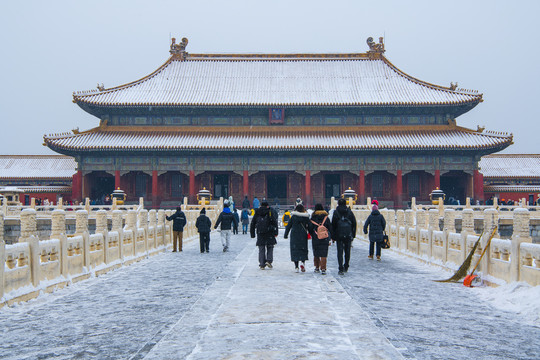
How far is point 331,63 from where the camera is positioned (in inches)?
2012

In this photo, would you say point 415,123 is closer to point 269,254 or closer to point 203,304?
point 269,254

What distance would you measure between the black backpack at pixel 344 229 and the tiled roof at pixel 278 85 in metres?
31.5

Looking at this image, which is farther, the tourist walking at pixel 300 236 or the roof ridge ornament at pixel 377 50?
the roof ridge ornament at pixel 377 50

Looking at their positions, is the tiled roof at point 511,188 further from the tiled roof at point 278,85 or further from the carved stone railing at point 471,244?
the carved stone railing at point 471,244

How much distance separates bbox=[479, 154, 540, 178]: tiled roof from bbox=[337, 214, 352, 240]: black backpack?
123 feet

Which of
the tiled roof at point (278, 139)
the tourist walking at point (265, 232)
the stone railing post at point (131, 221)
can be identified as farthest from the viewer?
the tiled roof at point (278, 139)

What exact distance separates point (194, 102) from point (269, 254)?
32502mm

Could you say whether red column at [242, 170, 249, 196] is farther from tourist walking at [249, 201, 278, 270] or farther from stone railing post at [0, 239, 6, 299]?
stone railing post at [0, 239, 6, 299]

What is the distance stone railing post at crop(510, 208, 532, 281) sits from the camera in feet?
33.0

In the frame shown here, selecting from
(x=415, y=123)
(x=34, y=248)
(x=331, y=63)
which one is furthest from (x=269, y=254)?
(x=331, y=63)

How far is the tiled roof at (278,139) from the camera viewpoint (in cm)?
4166

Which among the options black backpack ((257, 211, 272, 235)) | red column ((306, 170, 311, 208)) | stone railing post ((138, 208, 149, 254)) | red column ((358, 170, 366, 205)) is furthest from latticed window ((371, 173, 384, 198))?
black backpack ((257, 211, 272, 235))

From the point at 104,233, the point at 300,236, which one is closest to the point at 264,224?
the point at 300,236

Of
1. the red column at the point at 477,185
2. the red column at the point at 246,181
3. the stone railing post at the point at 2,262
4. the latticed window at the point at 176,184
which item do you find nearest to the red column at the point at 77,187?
the latticed window at the point at 176,184
